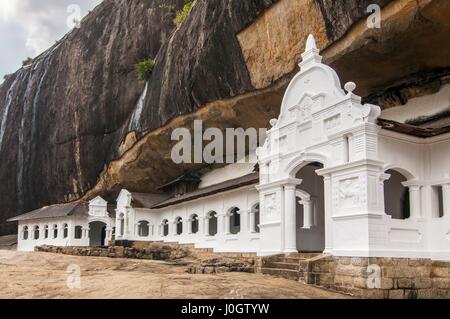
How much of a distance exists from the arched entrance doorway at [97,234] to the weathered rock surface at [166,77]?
315 centimetres

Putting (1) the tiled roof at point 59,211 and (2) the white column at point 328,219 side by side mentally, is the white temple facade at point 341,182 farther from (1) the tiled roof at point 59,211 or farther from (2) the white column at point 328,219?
(1) the tiled roof at point 59,211

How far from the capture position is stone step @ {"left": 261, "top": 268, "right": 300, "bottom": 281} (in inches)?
512

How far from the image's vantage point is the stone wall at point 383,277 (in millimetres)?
11258

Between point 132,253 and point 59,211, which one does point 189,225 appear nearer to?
point 132,253

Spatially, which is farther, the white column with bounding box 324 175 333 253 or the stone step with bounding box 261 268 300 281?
the stone step with bounding box 261 268 300 281

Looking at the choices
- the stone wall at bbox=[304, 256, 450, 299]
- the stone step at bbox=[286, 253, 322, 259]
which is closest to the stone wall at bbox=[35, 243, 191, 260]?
the stone step at bbox=[286, 253, 322, 259]

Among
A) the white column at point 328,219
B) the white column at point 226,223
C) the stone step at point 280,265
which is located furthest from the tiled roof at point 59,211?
the white column at point 328,219

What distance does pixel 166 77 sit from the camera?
931 inches

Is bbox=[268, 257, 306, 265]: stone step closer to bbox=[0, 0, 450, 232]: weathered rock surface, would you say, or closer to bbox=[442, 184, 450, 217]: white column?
bbox=[442, 184, 450, 217]: white column

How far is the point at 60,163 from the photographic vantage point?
34.1 metres

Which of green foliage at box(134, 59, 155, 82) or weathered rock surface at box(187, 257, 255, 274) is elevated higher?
green foliage at box(134, 59, 155, 82)

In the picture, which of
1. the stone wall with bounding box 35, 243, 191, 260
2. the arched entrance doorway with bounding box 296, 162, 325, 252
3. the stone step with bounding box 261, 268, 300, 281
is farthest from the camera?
the stone wall with bounding box 35, 243, 191, 260

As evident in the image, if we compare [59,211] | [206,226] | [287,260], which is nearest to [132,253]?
[206,226]

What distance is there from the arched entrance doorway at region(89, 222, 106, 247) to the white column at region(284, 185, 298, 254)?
24.6m
